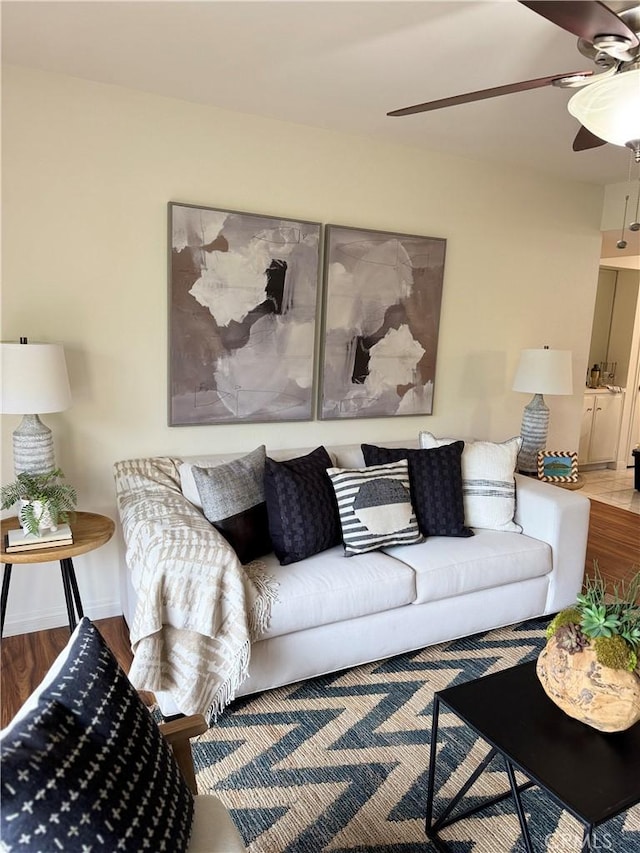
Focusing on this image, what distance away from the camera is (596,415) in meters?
6.36

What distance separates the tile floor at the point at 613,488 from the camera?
17.4 ft

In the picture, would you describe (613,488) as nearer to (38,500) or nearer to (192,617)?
(192,617)

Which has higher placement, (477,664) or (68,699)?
(68,699)

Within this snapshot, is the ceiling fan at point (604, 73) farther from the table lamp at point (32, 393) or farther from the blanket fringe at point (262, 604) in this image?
the blanket fringe at point (262, 604)

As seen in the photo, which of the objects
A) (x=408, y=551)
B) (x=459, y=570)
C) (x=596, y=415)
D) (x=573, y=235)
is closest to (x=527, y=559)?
(x=459, y=570)

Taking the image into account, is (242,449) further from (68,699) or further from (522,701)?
(68,699)

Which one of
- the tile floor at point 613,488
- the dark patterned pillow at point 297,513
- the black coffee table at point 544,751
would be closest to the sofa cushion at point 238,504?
the dark patterned pillow at point 297,513

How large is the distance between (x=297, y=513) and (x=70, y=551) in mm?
912

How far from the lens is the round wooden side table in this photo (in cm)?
224

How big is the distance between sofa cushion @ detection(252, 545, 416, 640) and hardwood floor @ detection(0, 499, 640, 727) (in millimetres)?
759

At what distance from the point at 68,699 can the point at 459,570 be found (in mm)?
1930

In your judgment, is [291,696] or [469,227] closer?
[291,696]

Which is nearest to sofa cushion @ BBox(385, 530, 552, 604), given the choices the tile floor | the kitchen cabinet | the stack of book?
the stack of book

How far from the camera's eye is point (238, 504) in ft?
8.12
